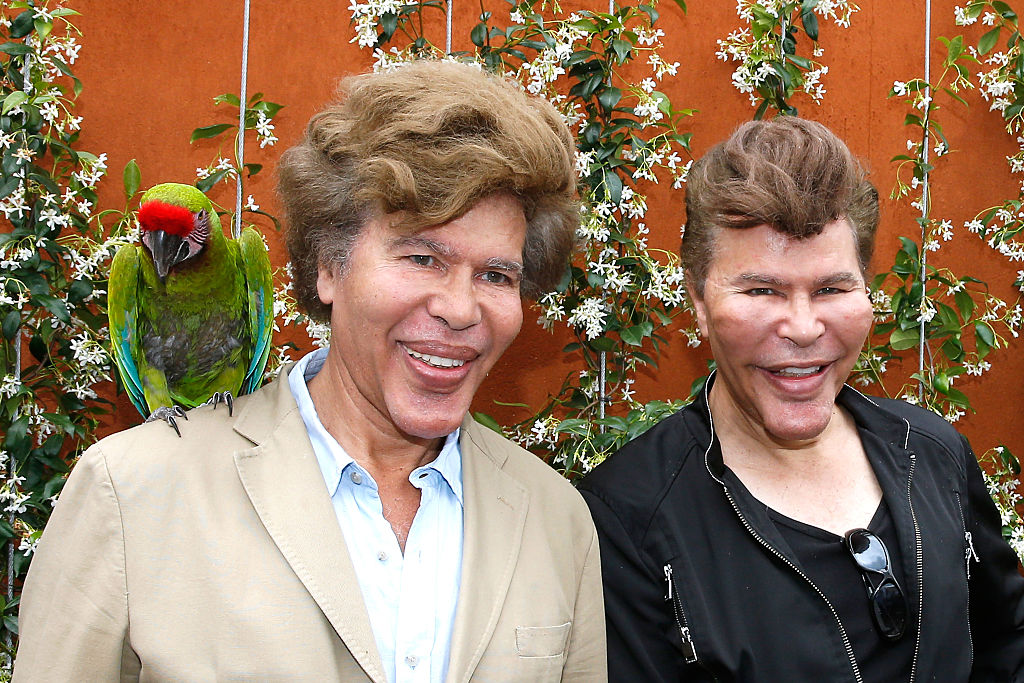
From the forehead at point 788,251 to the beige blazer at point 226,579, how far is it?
70cm

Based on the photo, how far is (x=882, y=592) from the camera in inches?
62.7

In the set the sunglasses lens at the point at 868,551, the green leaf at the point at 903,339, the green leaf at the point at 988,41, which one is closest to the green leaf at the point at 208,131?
the sunglasses lens at the point at 868,551

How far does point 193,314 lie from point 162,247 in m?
0.22

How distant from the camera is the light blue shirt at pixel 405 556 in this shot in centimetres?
131

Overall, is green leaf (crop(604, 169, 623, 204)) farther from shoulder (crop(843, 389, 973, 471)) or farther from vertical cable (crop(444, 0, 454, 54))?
shoulder (crop(843, 389, 973, 471))

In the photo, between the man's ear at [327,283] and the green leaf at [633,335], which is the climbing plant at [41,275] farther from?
the green leaf at [633,335]

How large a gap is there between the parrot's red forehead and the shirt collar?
0.56 metres

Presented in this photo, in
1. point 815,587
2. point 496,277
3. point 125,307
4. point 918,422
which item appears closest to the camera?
point 496,277

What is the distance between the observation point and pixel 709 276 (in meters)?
1.74

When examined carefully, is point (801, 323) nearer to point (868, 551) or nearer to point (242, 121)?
point (868, 551)

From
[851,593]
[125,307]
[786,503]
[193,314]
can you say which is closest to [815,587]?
[851,593]

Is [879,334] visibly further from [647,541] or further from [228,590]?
[228,590]

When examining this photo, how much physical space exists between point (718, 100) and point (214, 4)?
1.67m

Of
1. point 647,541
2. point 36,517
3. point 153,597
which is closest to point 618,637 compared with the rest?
point 647,541
